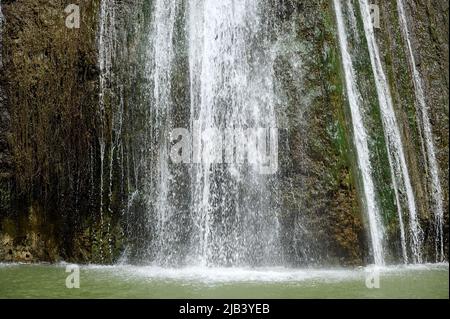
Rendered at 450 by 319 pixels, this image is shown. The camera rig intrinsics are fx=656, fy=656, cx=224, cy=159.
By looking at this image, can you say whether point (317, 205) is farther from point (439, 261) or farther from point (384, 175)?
point (439, 261)

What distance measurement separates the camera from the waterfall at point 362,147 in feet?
24.6

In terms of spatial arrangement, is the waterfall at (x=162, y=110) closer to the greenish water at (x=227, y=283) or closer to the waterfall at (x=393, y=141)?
the greenish water at (x=227, y=283)

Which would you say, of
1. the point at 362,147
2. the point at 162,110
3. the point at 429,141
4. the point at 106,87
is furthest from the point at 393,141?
the point at 106,87

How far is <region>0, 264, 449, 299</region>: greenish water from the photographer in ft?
19.1

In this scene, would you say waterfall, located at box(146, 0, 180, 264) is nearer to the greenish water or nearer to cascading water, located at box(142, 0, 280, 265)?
cascading water, located at box(142, 0, 280, 265)

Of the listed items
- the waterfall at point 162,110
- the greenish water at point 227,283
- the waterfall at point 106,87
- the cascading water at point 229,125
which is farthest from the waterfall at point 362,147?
the waterfall at point 106,87

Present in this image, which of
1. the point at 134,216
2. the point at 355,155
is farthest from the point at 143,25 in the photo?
the point at 355,155

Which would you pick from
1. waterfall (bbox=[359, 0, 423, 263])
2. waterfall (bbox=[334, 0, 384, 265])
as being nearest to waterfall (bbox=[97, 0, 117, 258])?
waterfall (bbox=[334, 0, 384, 265])

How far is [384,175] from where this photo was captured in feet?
26.2

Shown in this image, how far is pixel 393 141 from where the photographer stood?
8.30m

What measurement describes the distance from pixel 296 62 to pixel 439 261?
309cm

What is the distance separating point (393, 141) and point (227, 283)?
3.26m

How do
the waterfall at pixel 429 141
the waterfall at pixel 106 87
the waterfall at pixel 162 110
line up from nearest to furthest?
the waterfall at pixel 162 110 → the waterfall at pixel 106 87 → the waterfall at pixel 429 141

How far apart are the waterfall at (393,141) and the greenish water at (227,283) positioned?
0.54 meters
